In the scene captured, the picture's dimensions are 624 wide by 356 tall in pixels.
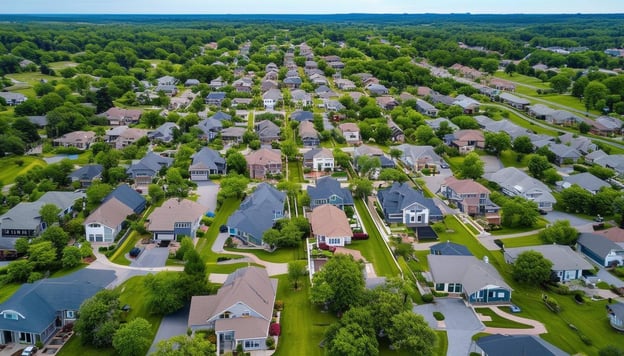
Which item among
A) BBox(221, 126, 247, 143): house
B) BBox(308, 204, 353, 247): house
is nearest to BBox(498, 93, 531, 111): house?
BBox(221, 126, 247, 143): house


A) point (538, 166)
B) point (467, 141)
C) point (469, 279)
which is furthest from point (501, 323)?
point (467, 141)

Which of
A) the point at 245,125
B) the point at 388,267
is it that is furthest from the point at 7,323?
the point at 245,125

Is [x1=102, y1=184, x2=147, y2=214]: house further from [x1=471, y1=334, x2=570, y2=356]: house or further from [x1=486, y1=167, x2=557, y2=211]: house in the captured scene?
[x1=486, y1=167, x2=557, y2=211]: house

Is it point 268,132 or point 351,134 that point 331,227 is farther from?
point 351,134

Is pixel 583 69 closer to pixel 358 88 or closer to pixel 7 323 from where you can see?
pixel 358 88

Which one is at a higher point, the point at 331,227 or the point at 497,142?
the point at 497,142

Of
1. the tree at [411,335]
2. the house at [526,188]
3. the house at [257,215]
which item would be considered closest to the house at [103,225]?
the house at [257,215]
